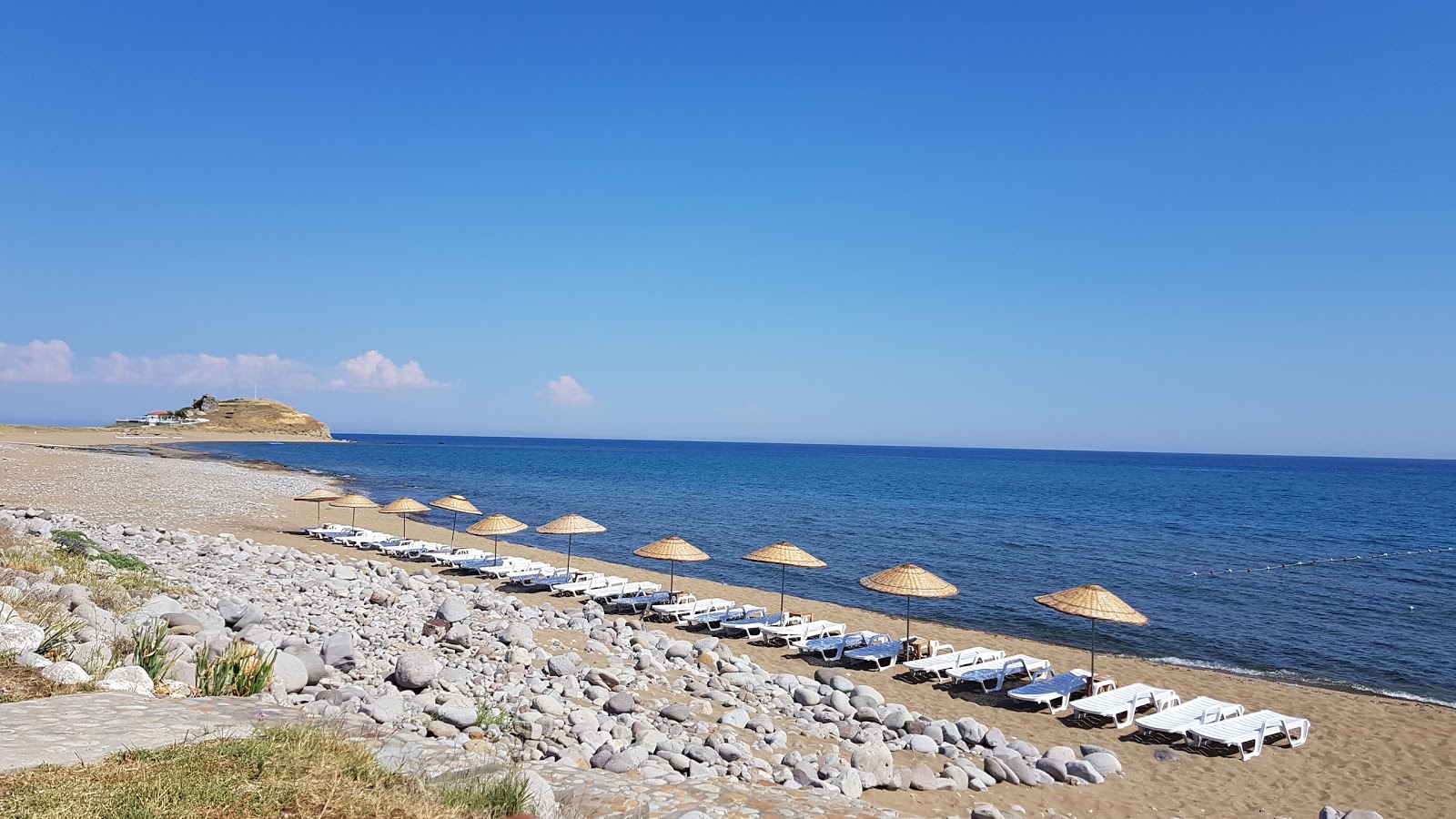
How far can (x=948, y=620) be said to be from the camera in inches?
798

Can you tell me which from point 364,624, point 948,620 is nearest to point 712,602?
point 948,620

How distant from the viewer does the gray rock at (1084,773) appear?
32.3ft

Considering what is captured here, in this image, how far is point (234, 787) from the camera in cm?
439

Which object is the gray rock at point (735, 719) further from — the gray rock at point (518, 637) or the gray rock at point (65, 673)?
the gray rock at point (65, 673)

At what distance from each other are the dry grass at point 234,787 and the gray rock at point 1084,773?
7.88 metres

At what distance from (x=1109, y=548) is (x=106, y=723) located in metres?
34.5

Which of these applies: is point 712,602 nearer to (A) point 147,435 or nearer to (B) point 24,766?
(B) point 24,766

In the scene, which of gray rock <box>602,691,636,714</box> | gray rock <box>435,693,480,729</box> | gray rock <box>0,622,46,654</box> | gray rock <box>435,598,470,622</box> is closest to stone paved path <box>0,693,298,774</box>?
gray rock <box>0,622,46,654</box>

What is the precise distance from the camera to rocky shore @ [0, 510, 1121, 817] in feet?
25.6

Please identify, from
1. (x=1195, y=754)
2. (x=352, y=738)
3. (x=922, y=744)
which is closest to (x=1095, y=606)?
(x=1195, y=754)

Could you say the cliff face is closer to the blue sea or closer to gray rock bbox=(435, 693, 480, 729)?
the blue sea

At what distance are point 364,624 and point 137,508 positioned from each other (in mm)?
23688

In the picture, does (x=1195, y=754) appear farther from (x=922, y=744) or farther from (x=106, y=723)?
(x=106, y=723)

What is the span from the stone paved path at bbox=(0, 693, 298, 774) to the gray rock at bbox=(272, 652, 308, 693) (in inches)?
56.3
